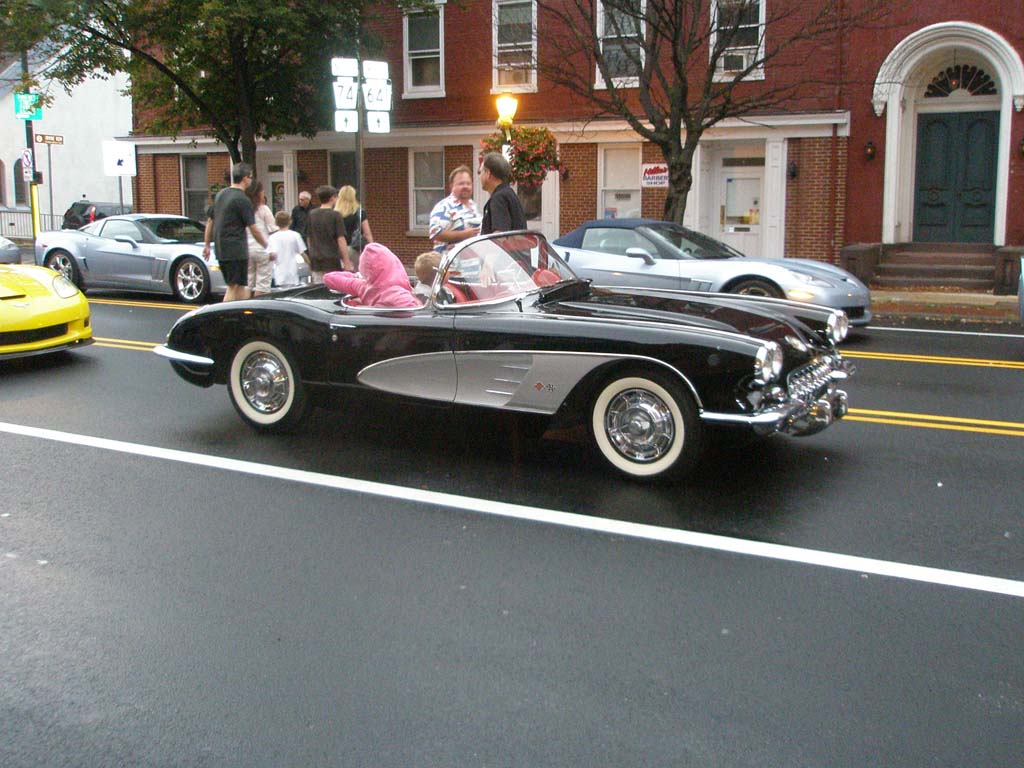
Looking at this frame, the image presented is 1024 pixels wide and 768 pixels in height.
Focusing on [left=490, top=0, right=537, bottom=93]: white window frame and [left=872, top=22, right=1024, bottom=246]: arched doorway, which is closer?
[left=872, top=22, right=1024, bottom=246]: arched doorway

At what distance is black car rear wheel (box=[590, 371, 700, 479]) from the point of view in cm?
558

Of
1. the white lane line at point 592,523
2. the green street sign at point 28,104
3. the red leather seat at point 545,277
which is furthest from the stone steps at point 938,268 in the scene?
the green street sign at point 28,104

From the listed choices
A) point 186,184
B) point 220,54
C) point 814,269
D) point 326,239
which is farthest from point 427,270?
point 186,184

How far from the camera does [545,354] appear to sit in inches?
231

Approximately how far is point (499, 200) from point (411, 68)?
57.5ft

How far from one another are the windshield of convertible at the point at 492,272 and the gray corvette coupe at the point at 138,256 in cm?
953

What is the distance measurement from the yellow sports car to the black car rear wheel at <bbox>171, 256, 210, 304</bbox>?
5449 millimetres

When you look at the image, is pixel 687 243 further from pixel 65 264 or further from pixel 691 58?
pixel 65 264

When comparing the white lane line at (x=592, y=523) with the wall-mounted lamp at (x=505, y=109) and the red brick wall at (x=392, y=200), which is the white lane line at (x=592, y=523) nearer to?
the wall-mounted lamp at (x=505, y=109)

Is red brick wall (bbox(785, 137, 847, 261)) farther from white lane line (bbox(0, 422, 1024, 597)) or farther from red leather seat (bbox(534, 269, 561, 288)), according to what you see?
white lane line (bbox(0, 422, 1024, 597))

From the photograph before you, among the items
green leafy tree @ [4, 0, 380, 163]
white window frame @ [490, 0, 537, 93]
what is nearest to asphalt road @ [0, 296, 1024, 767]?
green leafy tree @ [4, 0, 380, 163]

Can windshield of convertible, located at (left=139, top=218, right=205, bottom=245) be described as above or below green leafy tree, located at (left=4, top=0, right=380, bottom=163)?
below

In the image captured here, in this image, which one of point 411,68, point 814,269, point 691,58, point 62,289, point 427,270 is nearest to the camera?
point 427,270

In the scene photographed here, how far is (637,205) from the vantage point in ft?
73.4
